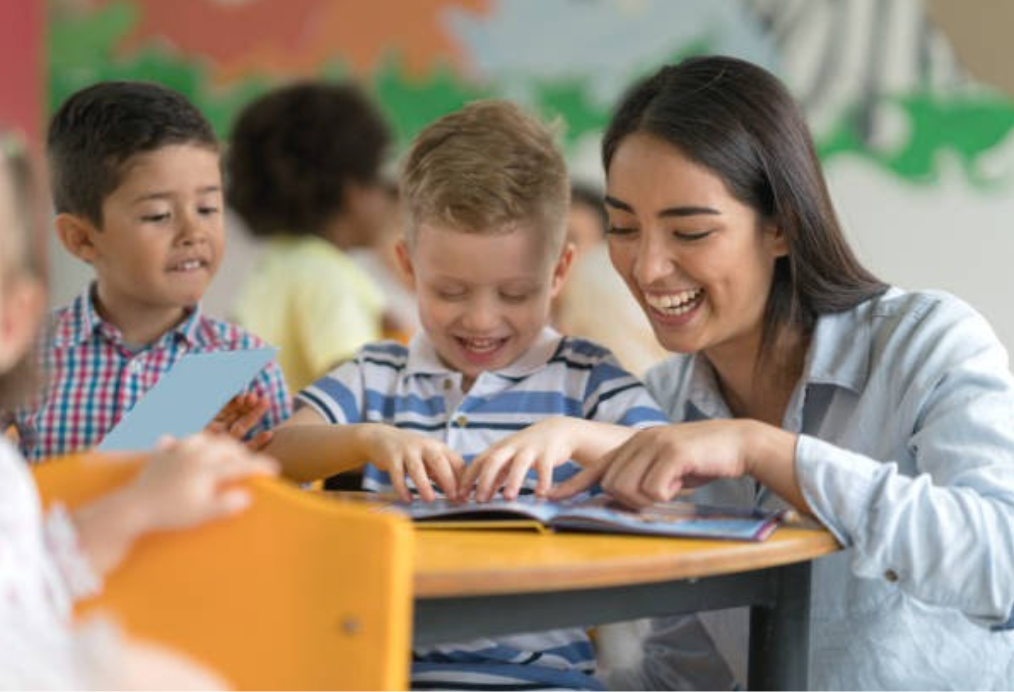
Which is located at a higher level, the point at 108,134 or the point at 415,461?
the point at 108,134

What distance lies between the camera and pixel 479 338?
1818 millimetres

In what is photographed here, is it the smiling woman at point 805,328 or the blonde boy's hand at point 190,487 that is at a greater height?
the smiling woman at point 805,328

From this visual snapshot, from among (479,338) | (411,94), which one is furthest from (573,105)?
(479,338)

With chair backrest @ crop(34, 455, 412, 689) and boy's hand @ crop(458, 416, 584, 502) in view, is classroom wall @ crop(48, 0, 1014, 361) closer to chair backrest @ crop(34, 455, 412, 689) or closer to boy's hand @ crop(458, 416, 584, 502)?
boy's hand @ crop(458, 416, 584, 502)

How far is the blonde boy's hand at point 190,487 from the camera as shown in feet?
3.16

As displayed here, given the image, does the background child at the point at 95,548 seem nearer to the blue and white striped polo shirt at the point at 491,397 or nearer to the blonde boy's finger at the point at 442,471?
the blonde boy's finger at the point at 442,471

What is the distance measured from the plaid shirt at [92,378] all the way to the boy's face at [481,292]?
1.24 feet

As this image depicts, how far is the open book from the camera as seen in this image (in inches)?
49.6

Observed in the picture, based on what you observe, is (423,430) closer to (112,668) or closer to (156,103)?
(156,103)

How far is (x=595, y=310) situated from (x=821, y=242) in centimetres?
328

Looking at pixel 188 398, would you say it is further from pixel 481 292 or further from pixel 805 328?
pixel 805 328

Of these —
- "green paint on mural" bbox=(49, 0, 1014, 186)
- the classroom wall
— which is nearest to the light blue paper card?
"green paint on mural" bbox=(49, 0, 1014, 186)

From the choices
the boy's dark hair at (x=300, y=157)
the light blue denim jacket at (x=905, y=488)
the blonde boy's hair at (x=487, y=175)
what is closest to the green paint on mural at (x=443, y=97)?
the boy's dark hair at (x=300, y=157)

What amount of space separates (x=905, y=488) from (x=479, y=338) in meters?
0.64
